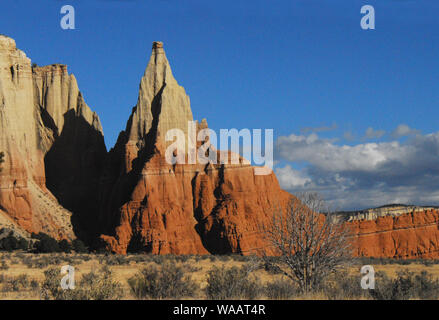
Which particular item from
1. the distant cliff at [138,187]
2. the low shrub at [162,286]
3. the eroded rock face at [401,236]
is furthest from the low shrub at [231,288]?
the eroded rock face at [401,236]

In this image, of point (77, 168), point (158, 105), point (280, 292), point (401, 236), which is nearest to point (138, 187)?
point (158, 105)

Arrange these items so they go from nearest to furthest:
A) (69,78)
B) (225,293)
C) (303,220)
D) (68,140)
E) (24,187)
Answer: (225,293) < (303,220) < (24,187) < (68,140) < (69,78)

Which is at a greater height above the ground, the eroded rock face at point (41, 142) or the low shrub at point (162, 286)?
the eroded rock face at point (41, 142)

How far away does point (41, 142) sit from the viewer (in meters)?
73.4

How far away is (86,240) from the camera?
67500mm

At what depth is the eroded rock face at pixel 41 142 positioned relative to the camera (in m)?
64.3

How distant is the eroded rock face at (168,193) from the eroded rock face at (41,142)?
5.60 metres

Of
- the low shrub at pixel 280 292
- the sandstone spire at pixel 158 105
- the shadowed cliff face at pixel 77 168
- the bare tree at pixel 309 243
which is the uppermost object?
the sandstone spire at pixel 158 105

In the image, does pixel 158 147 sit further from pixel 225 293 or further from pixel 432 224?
pixel 225 293

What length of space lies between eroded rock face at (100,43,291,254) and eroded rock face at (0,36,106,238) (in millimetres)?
5597

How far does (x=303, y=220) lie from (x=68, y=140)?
6429 cm

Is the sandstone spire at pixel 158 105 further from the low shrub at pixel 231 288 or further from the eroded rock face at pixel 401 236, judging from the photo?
the low shrub at pixel 231 288

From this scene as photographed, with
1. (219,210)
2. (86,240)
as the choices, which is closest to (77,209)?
(86,240)
